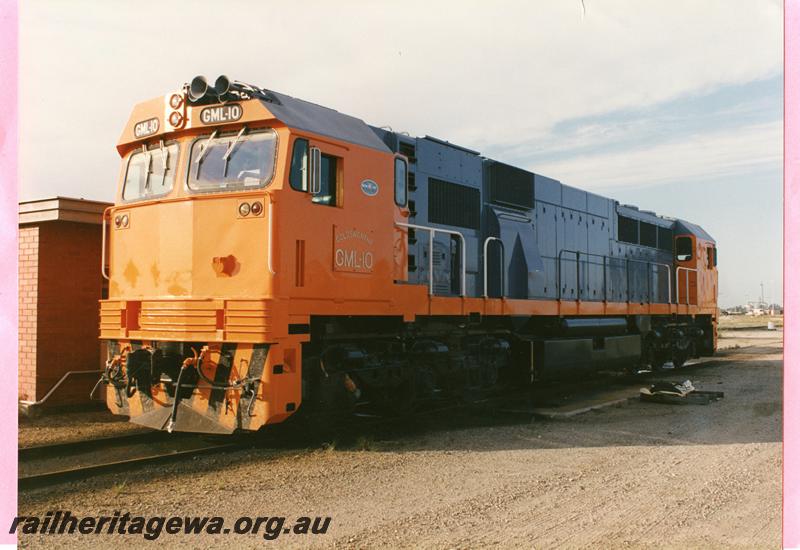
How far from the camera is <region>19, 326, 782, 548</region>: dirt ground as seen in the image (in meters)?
4.41

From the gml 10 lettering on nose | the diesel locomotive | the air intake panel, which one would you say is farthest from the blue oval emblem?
the air intake panel

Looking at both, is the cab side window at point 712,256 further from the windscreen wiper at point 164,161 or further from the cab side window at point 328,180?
the windscreen wiper at point 164,161

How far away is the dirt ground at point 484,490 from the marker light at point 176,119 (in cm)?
348

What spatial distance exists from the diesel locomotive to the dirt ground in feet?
2.19

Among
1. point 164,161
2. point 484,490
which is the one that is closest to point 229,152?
point 164,161

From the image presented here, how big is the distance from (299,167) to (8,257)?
369 centimetres

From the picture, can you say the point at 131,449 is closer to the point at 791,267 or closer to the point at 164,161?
the point at 164,161

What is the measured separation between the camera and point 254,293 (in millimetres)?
6293

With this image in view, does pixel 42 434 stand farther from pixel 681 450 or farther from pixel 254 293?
pixel 681 450

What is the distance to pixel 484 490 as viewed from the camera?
215 inches

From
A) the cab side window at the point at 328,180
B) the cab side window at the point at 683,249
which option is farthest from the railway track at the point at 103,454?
the cab side window at the point at 683,249

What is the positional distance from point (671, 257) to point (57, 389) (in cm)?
1412

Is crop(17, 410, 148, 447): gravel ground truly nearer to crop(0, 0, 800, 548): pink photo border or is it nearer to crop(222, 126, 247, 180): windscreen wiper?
crop(222, 126, 247, 180): windscreen wiper

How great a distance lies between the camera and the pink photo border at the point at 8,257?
3082 millimetres
